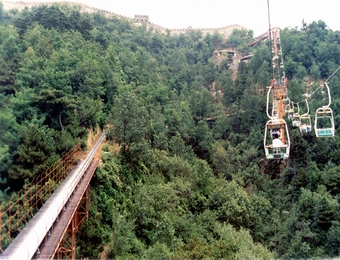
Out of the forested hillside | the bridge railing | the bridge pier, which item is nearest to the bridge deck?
the bridge pier

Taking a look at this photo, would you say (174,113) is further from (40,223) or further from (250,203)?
(40,223)

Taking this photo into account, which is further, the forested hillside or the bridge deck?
the forested hillside

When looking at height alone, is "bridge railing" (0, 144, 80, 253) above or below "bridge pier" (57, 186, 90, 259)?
above

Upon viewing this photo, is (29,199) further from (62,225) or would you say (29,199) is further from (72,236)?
(72,236)

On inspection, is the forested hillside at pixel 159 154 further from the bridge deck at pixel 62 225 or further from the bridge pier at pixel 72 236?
the bridge deck at pixel 62 225

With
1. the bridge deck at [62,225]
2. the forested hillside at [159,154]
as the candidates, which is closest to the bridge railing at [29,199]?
the forested hillside at [159,154]

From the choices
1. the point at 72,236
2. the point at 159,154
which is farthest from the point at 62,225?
the point at 159,154

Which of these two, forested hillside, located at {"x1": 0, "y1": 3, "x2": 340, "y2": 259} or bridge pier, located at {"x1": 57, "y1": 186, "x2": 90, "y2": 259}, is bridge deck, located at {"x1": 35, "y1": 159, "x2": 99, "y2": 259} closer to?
bridge pier, located at {"x1": 57, "y1": 186, "x2": 90, "y2": 259}

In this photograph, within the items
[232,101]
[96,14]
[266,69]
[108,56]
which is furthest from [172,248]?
[96,14]

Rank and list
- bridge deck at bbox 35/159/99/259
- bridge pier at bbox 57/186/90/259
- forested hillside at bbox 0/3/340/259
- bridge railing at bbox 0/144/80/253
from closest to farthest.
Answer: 1. bridge deck at bbox 35/159/99/259
2. bridge railing at bbox 0/144/80/253
3. bridge pier at bbox 57/186/90/259
4. forested hillside at bbox 0/3/340/259
